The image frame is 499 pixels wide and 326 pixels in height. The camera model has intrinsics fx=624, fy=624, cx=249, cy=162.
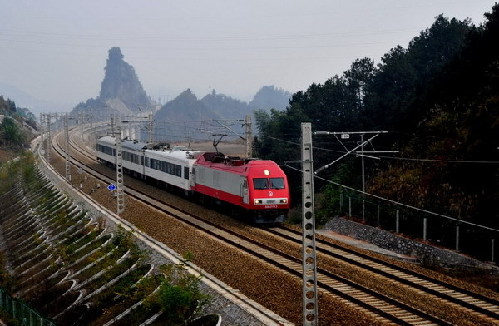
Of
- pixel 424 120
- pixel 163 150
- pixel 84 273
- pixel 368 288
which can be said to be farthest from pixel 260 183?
pixel 163 150

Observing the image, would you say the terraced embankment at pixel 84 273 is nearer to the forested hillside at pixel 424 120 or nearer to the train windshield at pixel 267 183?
the train windshield at pixel 267 183

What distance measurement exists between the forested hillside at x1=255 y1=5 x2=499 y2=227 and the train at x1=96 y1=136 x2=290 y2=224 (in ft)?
22.1

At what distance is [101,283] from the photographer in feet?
95.8

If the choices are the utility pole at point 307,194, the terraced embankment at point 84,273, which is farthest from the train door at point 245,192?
the utility pole at point 307,194

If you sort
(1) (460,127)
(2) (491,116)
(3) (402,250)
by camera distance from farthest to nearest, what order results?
(1) (460,127) → (2) (491,116) → (3) (402,250)

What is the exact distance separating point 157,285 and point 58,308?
6.63 m

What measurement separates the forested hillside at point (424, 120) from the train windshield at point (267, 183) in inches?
244

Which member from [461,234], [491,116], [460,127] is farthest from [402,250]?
[460,127]

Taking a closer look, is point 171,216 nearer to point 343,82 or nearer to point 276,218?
point 276,218

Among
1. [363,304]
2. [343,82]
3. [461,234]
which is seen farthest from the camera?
[343,82]

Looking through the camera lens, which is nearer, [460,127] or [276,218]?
[276,218]

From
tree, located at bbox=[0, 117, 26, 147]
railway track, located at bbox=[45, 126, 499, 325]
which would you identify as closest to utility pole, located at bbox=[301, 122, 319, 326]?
railway track, located at bbox=[45, 126, 499, 325]

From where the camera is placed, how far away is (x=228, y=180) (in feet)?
121

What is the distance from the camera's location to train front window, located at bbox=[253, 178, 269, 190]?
33969 mm
